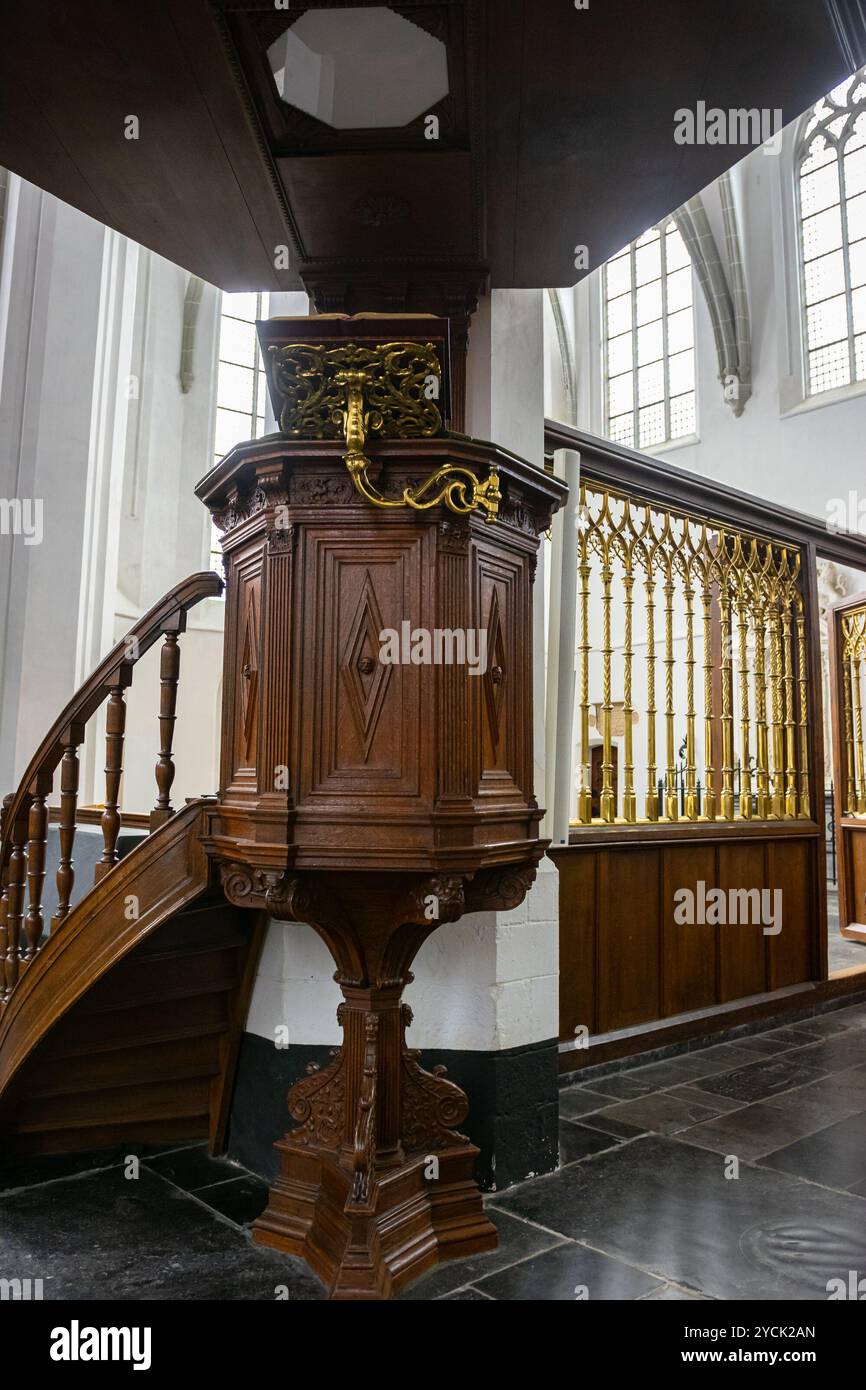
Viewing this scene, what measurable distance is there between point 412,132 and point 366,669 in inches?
55.7

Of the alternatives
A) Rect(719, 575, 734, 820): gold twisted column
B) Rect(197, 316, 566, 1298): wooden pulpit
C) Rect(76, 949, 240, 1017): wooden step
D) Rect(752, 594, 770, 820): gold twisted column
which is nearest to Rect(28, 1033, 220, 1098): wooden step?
Rect(76, 949, 240, 1017): wooden step

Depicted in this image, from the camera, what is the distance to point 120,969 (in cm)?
303

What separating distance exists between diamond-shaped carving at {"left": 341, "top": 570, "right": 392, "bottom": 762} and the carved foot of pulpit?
0.38 m

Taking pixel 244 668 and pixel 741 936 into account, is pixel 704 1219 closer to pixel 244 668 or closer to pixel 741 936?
pixel 244 668

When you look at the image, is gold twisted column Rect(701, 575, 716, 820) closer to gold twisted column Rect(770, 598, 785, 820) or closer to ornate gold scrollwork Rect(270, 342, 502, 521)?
gold twisted column Rect(770, 598, 785, 820)

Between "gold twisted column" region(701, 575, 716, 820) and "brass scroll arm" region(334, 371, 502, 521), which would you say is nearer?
"brass scroll arm" region(334, 371, 502, 521)

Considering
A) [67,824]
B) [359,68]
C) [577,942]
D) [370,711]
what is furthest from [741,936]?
[359,68]

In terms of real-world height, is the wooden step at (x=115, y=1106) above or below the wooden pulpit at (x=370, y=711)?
below

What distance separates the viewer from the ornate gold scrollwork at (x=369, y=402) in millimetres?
2258

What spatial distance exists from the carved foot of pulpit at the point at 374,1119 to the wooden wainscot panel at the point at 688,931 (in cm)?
197

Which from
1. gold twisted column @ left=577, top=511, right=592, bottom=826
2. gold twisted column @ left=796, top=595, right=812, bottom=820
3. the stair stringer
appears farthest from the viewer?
gold twisted column @ left=796, top=595, right=812, bottom=820

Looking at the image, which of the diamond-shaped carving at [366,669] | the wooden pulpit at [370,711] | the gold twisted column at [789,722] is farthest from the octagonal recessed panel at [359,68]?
the gold twisted column at [789,722]

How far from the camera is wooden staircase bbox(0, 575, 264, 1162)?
269cm

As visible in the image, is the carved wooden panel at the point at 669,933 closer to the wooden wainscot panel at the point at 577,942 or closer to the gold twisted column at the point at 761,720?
the wooden wainscot panel at the point at 577,942
